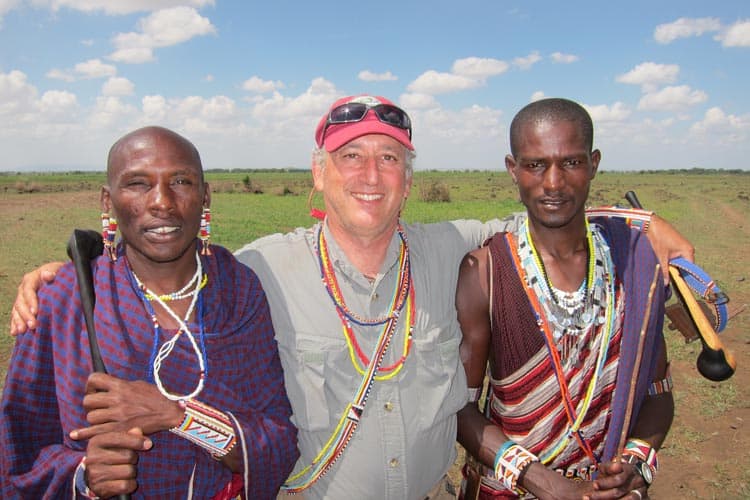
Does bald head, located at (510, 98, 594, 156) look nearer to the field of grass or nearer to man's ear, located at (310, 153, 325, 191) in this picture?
man's ear, located at (310, 153, 325, 191)

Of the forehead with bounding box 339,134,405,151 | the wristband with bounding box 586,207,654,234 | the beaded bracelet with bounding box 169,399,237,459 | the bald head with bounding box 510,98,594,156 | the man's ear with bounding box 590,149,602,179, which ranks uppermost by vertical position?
the bald head with bounding box 510,98,594,156

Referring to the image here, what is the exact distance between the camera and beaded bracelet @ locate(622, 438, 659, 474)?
Result: 225 cm

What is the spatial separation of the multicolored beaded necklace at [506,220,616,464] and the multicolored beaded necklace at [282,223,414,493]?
0.52m

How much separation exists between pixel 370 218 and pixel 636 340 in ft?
3.98

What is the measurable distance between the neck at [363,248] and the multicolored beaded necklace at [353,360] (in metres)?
0.08

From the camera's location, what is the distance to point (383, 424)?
219 cm

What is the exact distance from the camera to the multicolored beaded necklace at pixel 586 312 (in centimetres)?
229

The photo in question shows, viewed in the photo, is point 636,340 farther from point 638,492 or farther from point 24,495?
point 24,495

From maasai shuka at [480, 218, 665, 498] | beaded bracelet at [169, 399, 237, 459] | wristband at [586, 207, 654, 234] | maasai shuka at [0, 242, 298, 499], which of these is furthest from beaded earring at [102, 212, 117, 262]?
wristband at [586, 207, 654, 234]

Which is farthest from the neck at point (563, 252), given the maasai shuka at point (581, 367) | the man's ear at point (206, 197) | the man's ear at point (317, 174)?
the man's ear at point (206, 197)

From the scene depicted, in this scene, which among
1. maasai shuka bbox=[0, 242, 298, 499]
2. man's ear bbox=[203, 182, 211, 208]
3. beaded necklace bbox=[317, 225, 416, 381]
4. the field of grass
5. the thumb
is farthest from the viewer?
the field of grass

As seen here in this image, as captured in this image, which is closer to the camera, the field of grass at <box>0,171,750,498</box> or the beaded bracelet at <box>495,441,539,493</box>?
the beaded bracelet at <box>495,441,539,493</box>

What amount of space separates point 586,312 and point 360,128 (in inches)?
49.1

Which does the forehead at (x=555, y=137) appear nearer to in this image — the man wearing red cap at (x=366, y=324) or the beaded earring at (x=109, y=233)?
the man wearing red cap at (x=366, y=324)
